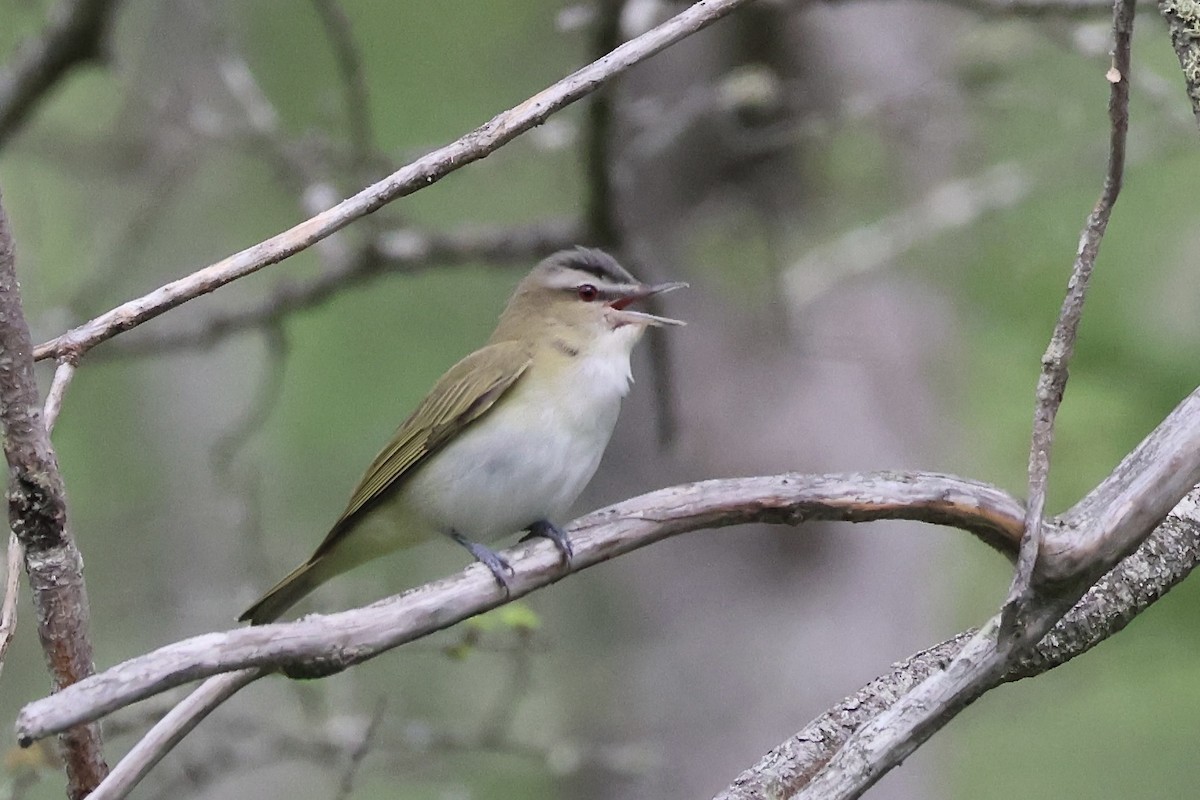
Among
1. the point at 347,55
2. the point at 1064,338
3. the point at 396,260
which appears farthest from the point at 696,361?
the point at 1064,338

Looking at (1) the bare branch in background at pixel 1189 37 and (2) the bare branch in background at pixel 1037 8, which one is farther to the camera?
(2) the bare branch in background at pixel 1037 8

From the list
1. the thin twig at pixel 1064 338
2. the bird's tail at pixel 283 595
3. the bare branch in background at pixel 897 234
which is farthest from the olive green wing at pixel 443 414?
the thin twig at pixel 1064 338

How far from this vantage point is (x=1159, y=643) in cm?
552

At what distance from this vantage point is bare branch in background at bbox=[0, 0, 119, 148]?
436cm

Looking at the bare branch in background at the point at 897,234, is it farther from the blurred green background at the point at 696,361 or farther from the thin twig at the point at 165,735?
the thin twig at the point at 165,735

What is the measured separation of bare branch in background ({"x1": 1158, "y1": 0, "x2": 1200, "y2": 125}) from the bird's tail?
2.12m

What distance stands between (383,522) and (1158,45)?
19.0 ft

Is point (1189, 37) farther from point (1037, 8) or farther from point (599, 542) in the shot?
point (1037, 8)

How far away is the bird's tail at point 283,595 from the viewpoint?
3.16 metres

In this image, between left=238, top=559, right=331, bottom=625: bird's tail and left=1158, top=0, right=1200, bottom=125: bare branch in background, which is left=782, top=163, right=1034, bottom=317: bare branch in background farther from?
left=1158, top=0, right=1200, bottom=125: bare branch in background

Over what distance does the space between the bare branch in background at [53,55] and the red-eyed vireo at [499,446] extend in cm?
177

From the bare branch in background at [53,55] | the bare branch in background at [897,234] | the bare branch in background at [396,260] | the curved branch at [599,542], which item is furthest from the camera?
the bare branch in background at [897,234]

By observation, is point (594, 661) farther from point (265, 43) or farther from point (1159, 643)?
point (265, 43)

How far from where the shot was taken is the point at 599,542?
2.15m
